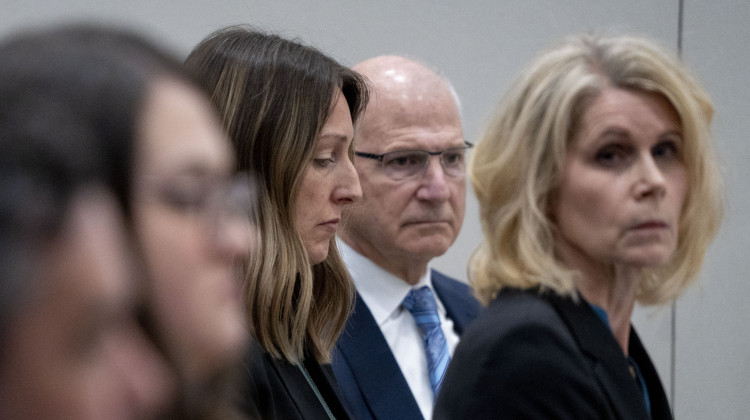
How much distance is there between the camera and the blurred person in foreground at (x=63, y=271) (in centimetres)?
48

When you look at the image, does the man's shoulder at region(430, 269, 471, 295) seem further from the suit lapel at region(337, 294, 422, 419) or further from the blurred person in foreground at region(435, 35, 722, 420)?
the blurred person in foreground at region(435, 35, 722, 420)

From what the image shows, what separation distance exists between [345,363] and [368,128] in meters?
0.83

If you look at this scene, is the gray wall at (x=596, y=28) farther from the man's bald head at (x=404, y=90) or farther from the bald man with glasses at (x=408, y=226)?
→ the bald man with glasses at (x=408, y=226)

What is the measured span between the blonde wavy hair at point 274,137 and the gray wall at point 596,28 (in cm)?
109

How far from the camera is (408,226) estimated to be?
2518 millimetres

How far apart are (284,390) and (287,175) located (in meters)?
0.40

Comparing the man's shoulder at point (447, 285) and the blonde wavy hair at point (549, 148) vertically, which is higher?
the blonde wavy hair at point (549, 148)

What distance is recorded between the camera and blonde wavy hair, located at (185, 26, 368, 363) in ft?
5.29

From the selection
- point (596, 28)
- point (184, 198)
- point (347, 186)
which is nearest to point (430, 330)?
point (347, 186)

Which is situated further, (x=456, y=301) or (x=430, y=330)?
(x=456, y=301)

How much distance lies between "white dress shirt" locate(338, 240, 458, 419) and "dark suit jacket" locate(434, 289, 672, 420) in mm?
846

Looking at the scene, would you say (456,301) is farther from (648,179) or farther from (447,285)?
(648,179)

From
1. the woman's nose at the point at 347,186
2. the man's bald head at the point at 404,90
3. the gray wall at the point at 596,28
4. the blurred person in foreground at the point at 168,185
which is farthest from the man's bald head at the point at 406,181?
the blurred person in foreground at the point at 168,185

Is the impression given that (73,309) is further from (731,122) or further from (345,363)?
(731,122)
